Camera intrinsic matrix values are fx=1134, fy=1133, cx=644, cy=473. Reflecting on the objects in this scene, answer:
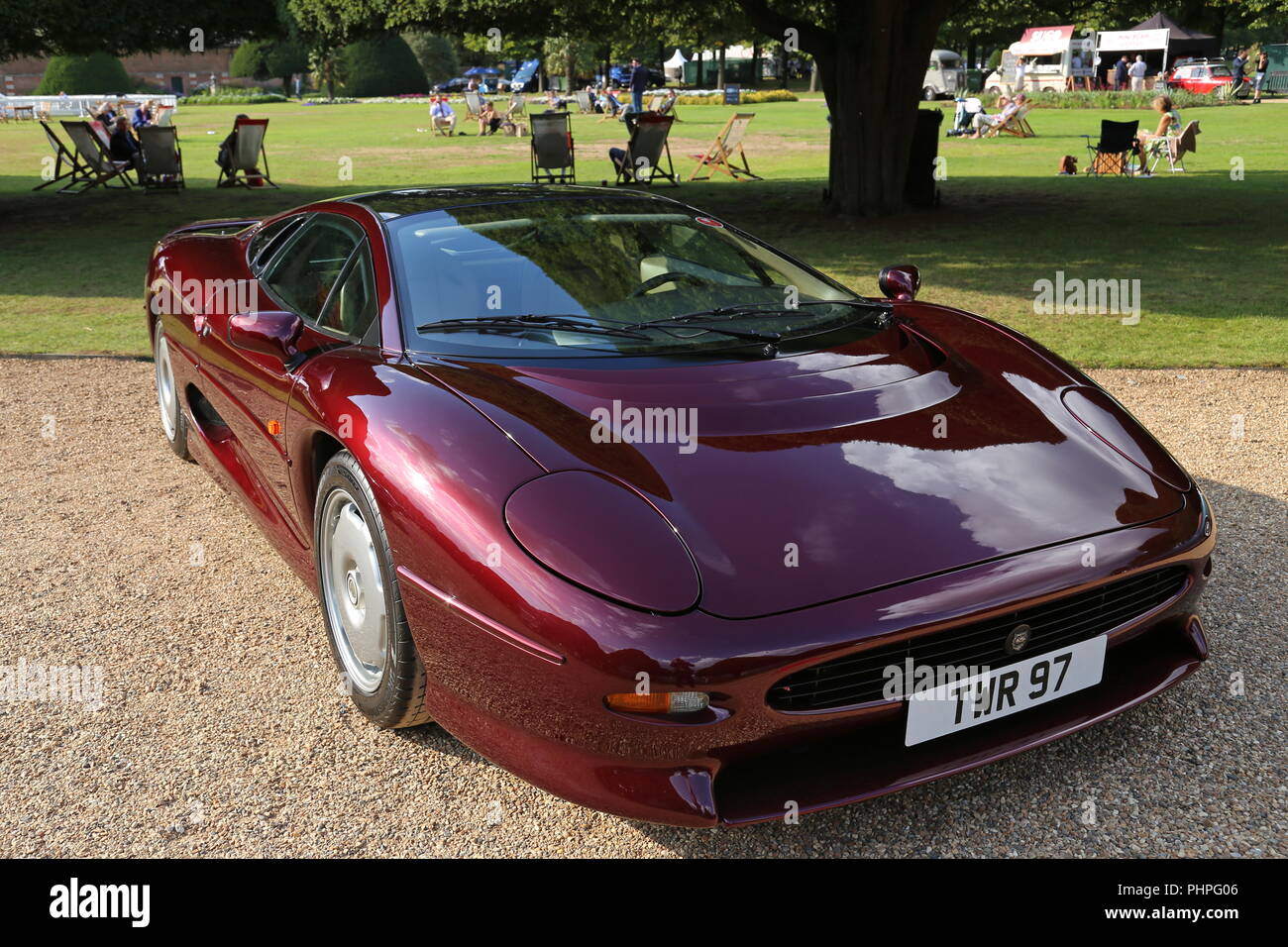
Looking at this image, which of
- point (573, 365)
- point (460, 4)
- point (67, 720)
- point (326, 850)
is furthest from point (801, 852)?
point (460, 4)

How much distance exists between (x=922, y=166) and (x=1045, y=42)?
135ft

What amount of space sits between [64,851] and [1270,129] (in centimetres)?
2943

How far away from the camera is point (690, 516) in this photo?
8.13ft

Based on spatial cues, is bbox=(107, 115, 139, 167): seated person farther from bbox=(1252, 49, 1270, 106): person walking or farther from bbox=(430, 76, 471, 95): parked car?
bbox=(430, 76, 471, 95): parked car

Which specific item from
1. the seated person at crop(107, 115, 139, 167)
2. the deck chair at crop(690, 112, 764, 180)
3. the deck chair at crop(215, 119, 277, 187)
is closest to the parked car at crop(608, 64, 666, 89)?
the deck chair at crop(690, 112, 764, 180)

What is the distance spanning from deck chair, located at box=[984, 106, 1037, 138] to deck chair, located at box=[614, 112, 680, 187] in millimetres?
13222

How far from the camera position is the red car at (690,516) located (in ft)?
7.48

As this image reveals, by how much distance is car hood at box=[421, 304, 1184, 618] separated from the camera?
7.92 feet

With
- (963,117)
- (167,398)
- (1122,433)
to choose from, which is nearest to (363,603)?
(1122,433)

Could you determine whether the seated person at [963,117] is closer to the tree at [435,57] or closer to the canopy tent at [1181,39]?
the canopy tent at [1181,39]

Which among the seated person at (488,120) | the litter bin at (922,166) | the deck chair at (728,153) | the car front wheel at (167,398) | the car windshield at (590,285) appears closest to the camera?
the car windshield at (590,285)

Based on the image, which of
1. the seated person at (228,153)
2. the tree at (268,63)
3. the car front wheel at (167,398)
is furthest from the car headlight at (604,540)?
the tree at (268,63)

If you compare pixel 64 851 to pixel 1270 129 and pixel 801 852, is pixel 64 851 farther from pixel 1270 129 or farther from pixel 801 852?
pixel 1270 129

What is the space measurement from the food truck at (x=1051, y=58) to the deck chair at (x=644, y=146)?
34.0 m
